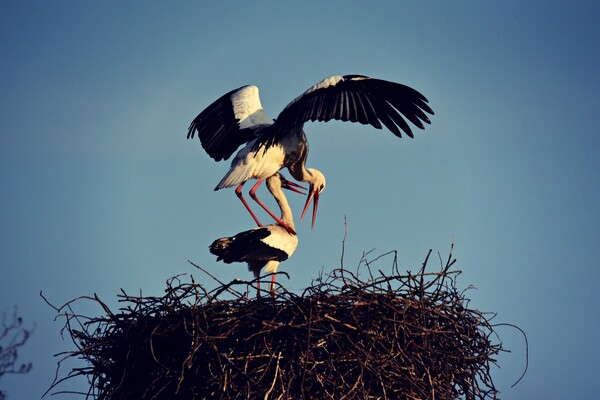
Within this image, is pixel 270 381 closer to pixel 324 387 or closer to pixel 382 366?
pixel 324 387

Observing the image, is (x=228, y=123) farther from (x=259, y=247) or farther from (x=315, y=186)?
(x=259, y=247)

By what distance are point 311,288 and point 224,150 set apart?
9.50 ft

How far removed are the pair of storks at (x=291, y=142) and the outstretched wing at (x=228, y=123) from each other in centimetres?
4

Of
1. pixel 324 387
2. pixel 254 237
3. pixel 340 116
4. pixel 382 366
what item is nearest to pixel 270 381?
pixel 324 387

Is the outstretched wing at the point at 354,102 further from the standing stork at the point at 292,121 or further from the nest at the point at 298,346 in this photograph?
the nest at the point at 298,346

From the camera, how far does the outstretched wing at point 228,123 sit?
816cm

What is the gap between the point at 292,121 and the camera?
7.22 metres

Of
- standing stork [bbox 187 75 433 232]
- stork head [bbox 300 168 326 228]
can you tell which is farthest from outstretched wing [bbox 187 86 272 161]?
stork head [bbox 300 168 326 228]

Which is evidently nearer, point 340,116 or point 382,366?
point 382,366

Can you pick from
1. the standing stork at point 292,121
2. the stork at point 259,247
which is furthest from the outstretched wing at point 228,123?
the stork at point 259,247

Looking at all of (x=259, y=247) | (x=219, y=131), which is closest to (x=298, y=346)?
(x=259, y=247)

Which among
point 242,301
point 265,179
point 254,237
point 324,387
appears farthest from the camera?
point 265,179

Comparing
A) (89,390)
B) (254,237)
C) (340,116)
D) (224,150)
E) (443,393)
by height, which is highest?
(224,150)

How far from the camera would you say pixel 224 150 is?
817 cm
